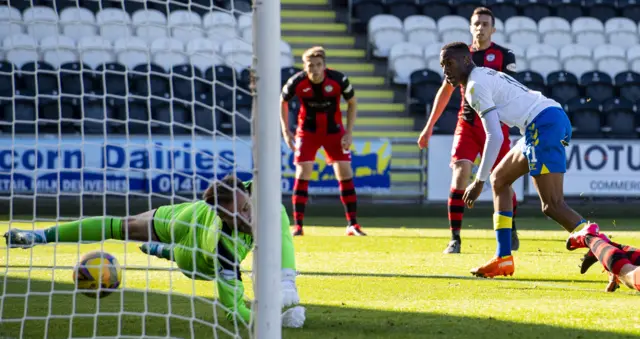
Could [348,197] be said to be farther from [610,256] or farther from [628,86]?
[628,86]

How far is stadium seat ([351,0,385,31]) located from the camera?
18.5 metres

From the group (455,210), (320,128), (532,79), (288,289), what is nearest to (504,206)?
(455,210)

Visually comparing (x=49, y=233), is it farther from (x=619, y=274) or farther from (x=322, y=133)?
(x=322, y=133)

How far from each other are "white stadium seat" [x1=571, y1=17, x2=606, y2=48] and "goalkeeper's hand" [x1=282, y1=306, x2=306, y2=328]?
48.7ft

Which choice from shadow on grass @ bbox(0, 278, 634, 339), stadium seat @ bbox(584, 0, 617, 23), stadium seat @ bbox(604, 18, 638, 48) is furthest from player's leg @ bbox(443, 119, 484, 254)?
stadium seat @ bbox(584, 0, 617, 23)

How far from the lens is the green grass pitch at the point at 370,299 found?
4855 millimetres

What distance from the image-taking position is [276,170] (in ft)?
13.5

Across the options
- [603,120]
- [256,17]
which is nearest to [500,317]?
[256,17]

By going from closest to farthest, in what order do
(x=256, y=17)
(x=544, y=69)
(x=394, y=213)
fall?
1. (x=256, y=17)
2. (x=394, y=213)
3. (x=544, y=69)

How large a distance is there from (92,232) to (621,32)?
1496 centimetres

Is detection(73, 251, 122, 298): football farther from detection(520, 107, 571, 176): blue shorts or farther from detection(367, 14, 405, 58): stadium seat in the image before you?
detection(367, 14, 405, 58): stadium seat

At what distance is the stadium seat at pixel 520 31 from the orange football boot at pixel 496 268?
1167 cm

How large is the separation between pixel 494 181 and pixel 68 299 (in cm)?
301

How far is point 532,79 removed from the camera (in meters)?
16.2
